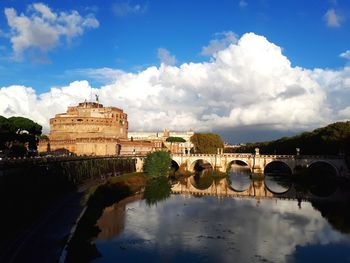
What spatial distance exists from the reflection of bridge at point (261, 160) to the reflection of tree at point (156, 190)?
1189 centimetres

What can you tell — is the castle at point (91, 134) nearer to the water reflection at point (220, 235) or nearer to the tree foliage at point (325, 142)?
the tree foliage at point (325, 142)

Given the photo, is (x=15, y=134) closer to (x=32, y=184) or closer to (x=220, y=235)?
(x=32, y=184)

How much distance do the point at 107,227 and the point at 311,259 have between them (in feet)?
41.0

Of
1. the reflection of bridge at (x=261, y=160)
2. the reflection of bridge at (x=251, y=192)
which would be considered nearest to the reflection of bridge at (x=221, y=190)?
the reflection of bridge at (x=251, y=192)

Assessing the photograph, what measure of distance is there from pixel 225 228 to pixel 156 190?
20.2m

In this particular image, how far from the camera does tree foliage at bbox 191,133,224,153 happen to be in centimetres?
8862

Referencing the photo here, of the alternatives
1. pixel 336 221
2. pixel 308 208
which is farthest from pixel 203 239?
pixel 308 208

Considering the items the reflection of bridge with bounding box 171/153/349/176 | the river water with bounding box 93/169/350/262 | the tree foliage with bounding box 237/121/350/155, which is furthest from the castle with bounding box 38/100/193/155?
the tree foliage with bounding box 237/121/350/155

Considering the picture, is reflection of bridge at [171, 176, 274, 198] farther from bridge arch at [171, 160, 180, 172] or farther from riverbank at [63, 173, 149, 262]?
bridge arch at [171, 160, 180, 172]

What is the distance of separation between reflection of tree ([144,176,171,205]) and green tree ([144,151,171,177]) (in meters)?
0.98

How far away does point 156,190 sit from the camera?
153 feet

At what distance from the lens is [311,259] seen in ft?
68.6

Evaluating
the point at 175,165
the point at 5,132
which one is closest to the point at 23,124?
the point at 5,132

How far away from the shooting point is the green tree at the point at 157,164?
56375 millimetres
